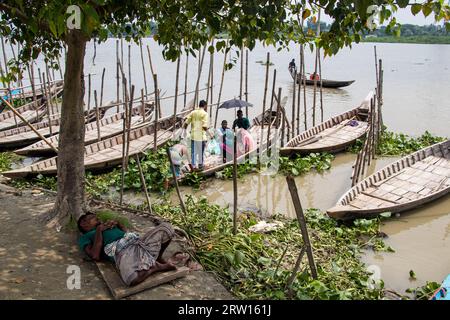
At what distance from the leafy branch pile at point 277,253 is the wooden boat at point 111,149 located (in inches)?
94.1

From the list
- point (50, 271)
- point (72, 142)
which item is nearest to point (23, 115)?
point (72, 142)

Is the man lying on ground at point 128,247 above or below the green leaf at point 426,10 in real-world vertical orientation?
below

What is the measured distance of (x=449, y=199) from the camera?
768 cm

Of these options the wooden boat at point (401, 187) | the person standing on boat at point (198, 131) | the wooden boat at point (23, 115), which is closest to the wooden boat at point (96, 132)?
the wooden boat at point (23, 115)

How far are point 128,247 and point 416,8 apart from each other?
3005 millimetres

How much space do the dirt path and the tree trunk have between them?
32 cm

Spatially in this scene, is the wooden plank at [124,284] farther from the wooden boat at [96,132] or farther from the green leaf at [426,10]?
the wooden boat at [96,132]

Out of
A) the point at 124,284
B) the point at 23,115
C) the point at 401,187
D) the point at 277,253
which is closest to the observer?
the point at 124,284

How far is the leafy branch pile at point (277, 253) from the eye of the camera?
164 inches

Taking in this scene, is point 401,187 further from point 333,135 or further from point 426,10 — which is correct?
point 426,10

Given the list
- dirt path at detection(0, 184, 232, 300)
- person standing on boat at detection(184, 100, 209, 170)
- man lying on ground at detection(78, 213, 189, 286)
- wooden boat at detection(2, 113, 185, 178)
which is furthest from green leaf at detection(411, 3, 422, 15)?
wooden boat at detection(2, 113, 185, 178)

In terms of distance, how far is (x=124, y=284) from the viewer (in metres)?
3.90

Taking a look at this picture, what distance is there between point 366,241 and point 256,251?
6.50ft
